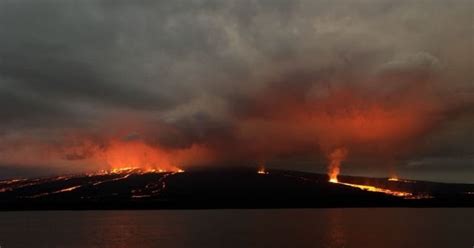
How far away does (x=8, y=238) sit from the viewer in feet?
422

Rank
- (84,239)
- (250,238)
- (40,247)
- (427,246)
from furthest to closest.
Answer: (84,239) < (250,238) < (40,247) < (427,246)

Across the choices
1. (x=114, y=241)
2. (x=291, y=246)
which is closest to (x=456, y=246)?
(x=291, y=246)

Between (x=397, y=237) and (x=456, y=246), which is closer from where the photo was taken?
(x=456, y=246)

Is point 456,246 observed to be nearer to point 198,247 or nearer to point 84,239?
point 198,247

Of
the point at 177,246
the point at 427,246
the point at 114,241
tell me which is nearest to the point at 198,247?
the point at 177,246

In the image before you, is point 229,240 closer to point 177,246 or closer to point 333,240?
point 177,246

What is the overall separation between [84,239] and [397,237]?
75979 millimetres

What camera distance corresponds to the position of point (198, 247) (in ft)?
326

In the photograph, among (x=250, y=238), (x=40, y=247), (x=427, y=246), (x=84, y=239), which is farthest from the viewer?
(x=84, y=239)

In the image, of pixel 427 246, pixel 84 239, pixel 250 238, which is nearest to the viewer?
pixel 427 246

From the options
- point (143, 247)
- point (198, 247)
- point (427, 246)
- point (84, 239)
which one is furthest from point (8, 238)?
point (427, 246)

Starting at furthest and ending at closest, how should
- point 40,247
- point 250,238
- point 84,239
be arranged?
point 84,239 < point 250,238 < point 40,247

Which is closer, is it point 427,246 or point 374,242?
point 427,246

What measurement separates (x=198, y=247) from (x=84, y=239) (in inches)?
1533
